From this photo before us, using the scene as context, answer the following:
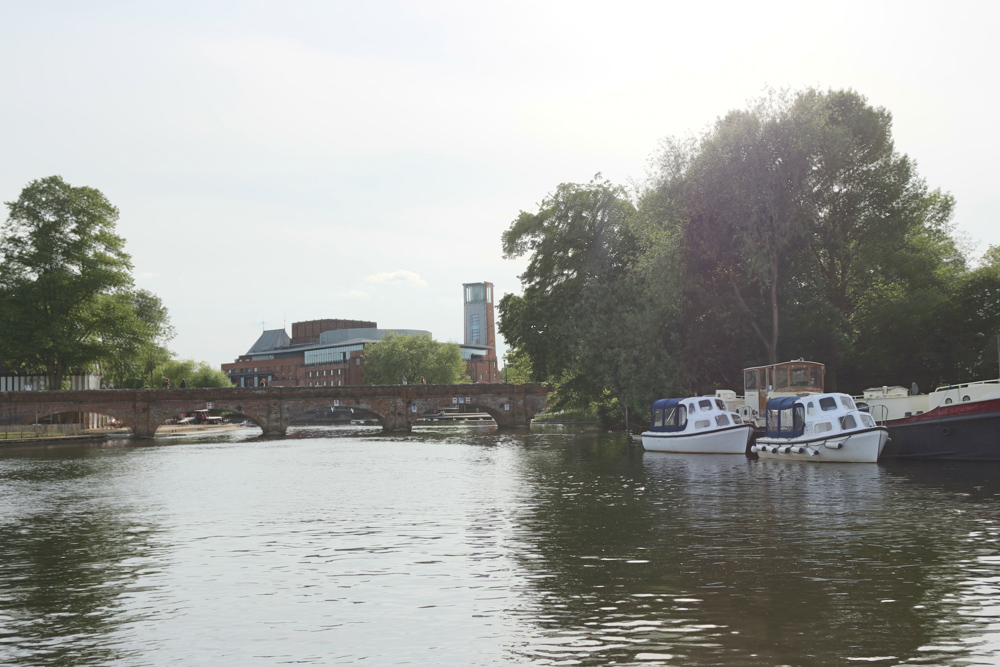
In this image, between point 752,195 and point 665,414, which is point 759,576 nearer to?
point 665,414

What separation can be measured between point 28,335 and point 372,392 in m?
29.4

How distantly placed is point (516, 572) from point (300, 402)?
71.8 metres

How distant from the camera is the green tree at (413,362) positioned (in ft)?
485

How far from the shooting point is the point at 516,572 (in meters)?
16.0

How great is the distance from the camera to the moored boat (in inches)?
1389

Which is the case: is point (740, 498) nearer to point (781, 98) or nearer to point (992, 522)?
point (992, 522)

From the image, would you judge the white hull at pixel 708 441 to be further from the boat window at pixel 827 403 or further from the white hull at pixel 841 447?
the boat window at pixel 827 403

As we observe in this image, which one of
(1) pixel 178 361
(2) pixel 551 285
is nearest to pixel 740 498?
(2) pixel 551 285

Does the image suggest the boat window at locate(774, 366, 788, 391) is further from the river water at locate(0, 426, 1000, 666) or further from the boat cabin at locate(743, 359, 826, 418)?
the river water at locate(0, 426, 1000, 666)

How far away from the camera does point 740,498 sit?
26.4 meters

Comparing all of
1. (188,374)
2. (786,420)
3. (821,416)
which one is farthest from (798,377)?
(188,374)

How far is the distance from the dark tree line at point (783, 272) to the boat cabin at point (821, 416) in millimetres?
10429

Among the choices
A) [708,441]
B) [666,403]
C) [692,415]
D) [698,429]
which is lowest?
[708,441]

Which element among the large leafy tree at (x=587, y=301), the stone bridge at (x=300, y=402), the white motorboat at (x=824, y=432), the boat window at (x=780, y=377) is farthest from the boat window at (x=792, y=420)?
the stone bridge at (x=300, y=402)
